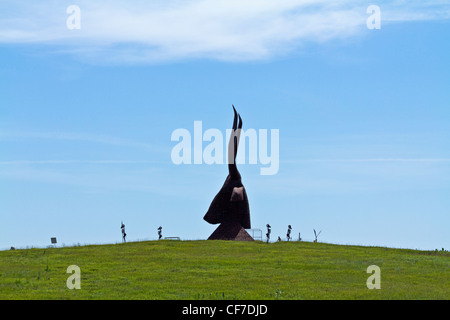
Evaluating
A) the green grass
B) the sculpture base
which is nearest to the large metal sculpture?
the sculpture base

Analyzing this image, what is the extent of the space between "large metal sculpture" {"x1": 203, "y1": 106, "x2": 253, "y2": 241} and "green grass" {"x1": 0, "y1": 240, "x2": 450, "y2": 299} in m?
3.89

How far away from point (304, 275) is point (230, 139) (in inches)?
721

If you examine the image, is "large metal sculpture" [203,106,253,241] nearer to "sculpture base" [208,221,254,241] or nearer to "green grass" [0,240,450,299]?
"sculpture base" [208,221,254,241]

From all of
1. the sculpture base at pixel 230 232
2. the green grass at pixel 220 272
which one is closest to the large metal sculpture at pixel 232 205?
the sculpture base at pixel 230 232

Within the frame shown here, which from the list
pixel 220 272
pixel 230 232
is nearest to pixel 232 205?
pixel 230 232

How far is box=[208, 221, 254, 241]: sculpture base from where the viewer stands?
43719mm

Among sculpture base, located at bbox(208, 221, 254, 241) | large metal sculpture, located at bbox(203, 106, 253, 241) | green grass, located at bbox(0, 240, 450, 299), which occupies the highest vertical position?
large metal sculpture, located at bbox(203, 106, 253, 241)

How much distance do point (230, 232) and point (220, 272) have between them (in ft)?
49.5

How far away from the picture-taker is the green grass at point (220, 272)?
79.1ft

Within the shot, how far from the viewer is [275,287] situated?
82.1ft

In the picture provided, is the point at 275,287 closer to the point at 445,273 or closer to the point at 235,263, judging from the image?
the point at 235,263

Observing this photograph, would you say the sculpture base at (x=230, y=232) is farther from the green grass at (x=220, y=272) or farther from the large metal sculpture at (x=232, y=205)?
the green grass at (x=220, y=272)

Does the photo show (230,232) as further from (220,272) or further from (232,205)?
(220,272)
